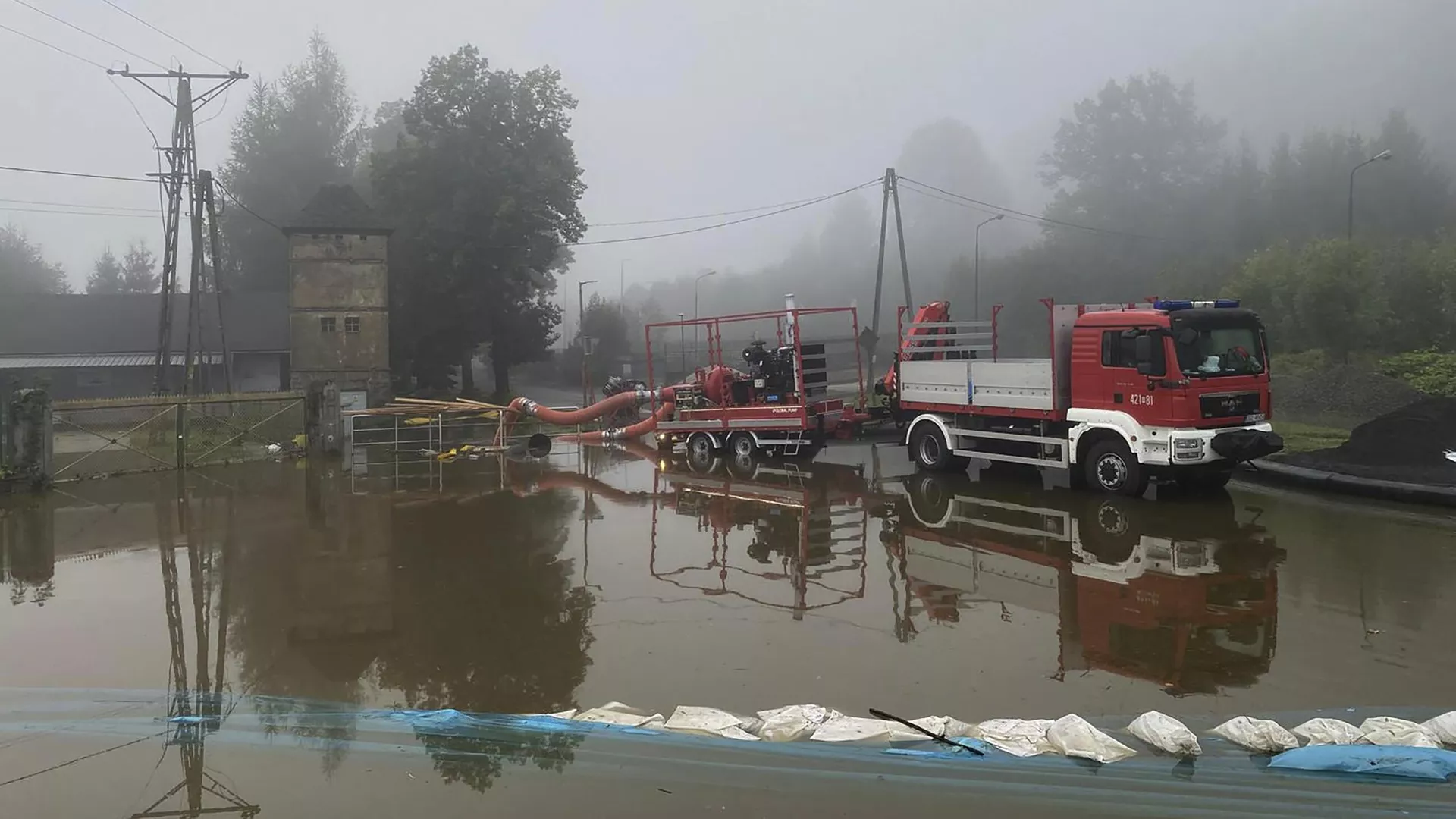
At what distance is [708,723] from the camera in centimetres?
537

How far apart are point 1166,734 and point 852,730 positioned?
68.5 inches

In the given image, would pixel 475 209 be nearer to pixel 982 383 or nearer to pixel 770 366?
pixel 770 366

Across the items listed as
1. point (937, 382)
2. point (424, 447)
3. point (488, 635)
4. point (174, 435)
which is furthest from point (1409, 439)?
point (174, 435)

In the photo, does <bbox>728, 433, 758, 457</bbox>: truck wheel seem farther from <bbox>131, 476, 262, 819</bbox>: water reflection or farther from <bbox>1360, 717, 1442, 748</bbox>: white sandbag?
<bbox>1360, 717, 1442, 748</bbox>: white sandbag

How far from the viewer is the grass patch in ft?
55.9

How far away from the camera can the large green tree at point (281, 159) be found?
181 ft

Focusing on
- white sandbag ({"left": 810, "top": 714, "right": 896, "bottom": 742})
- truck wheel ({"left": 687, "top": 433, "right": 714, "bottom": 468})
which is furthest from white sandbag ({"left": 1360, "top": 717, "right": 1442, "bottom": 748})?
truck wheel ({"left": 687, "top": 433, "right": 714, "bottom": 468})

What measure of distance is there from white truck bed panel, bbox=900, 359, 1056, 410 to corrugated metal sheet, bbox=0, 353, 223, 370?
120 feet

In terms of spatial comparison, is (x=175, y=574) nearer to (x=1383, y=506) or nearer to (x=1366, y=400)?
(x=1383, y=506)

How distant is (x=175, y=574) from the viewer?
9.73m

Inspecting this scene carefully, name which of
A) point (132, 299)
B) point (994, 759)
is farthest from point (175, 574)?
point (132, 299)

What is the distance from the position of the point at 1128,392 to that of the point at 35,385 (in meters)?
18.5

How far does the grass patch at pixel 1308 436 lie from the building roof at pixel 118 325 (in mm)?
41489

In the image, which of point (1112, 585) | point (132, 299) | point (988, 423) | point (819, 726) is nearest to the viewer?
point (819, 726)
